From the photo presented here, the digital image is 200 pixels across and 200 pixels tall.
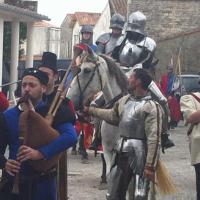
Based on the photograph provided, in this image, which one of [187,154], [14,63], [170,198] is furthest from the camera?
[14,63]

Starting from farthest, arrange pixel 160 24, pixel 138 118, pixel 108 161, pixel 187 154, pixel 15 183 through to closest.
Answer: pixel 160 24
pixel 187 154
pixel 108 161
pixel 138 118
pixel 15 183

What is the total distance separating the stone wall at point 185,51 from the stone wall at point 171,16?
874 centimetres

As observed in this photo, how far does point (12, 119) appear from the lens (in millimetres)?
5066

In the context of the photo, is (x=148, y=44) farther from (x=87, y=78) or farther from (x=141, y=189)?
(x=141, y=189)

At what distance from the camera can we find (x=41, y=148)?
16.2 feet

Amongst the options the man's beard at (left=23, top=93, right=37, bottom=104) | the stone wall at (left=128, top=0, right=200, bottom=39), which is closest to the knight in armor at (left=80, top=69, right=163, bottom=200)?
the man's beard at (left=23, top=93, right=37, bottom=104)

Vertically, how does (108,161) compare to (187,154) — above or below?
above

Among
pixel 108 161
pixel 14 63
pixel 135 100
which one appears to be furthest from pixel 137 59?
pixel 14 63

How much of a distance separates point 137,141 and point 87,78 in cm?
166

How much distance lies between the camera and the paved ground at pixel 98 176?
9.18 metres

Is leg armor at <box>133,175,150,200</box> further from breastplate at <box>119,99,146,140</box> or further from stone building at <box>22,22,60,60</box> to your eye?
stone building at <box>22,22,60,60</box>

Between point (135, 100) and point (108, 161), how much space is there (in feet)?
5.00

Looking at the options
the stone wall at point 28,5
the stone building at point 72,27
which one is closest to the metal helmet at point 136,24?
the stone wall at point 28,5

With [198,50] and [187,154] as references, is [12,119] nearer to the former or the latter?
[187,154]
